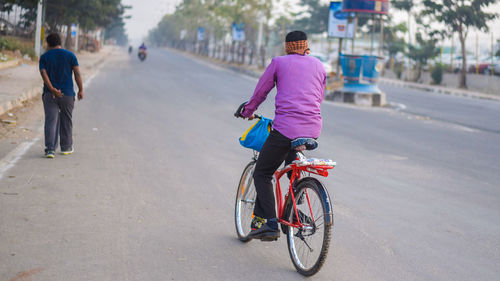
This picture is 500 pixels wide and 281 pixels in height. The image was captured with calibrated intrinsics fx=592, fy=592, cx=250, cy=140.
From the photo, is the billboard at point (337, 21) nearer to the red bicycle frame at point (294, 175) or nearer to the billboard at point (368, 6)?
the billboard at point (368, 6)

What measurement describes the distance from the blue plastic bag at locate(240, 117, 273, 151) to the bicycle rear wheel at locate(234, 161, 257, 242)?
0.91 ft

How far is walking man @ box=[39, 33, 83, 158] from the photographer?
8.52m

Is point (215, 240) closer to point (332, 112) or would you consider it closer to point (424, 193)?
point (424, 193)

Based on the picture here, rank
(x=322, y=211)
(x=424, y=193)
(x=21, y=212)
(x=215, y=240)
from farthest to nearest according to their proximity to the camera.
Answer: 1. (x=424, y=193)
2. (x=21, y=212)
3. (x=215, y=240)
4. (x=322, y=211)

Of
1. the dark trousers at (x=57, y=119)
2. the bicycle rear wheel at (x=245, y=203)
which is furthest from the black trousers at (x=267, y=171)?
the dark trousers at (x=57, y=119)

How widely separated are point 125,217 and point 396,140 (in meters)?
8.11

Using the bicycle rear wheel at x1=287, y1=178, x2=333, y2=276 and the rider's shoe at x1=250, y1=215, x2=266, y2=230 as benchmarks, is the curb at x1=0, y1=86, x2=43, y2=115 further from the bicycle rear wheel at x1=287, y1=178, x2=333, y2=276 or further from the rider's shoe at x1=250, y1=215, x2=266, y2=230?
the bicycle rear wheel at x1=287, y1=178, x2=333, y2=276

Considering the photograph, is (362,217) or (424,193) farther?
(424,193)

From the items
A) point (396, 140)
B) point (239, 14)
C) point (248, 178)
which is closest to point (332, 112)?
point (396, 140)

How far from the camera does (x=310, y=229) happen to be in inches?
174

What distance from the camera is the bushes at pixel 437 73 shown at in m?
41.3

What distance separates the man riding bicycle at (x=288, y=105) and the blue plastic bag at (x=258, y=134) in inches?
5.2

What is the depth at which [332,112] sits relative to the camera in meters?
18.3

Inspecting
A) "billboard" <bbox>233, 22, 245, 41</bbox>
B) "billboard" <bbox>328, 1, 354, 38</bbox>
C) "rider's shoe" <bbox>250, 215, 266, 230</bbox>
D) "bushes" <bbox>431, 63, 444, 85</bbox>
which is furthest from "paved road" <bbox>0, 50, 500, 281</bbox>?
"billboard" <bbox>233, 22, 245, 41</bbox>
